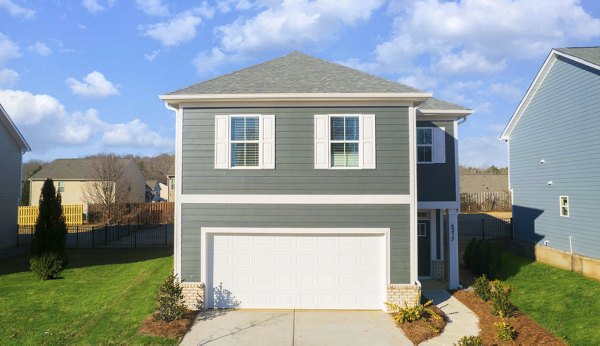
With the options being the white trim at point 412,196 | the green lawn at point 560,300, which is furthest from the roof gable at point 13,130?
the green lawn at point 560,300

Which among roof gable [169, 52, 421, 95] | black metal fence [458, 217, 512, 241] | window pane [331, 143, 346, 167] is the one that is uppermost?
roof gable [169, 52, 421, 95]

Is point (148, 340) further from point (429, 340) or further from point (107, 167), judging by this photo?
point (107, 167)

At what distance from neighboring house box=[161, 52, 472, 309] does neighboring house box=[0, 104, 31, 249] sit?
14161 millimetres

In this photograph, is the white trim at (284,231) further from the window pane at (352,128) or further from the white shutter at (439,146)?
the white shutter at (439,146)

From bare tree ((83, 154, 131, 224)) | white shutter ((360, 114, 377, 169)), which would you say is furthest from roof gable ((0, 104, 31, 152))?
white shutter ((360, 114, 377, 169))

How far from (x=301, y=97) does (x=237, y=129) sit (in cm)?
194

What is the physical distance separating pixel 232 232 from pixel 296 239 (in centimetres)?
172

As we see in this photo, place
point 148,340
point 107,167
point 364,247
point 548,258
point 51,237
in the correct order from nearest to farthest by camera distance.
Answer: point 148,340 < point 364,247 < point 51,237 < point 548,258 < point 107,167

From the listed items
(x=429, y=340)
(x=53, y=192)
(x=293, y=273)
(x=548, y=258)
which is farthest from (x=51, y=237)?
(x=548, y=258)

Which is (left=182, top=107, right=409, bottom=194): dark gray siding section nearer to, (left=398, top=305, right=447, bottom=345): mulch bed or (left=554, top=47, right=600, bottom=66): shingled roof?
(left=398, top=305, right=447, bottom=345): mulch bed

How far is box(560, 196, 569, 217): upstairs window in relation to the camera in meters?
15.1

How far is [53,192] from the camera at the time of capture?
583 inches

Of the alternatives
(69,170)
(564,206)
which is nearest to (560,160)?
(564,206)

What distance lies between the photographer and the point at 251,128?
35.7ft
